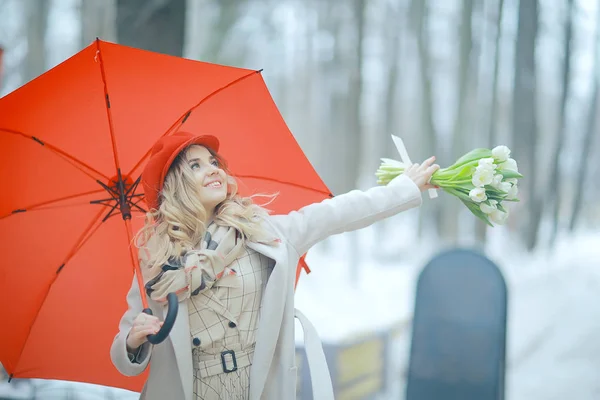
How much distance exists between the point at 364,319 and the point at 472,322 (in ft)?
3.03

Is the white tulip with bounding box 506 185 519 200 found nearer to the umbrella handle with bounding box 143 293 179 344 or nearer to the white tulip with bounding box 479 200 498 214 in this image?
the white tulip with bounding box 479 200 498 214

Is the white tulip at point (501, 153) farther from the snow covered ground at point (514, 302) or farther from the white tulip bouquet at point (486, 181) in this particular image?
the snow covered ground at point (514, 302)

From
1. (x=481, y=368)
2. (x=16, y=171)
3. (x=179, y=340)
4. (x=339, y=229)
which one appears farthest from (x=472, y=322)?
(x=16, y=171)

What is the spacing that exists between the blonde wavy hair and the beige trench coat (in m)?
0.05

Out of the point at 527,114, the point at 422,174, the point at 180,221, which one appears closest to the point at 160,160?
the point at 180,221

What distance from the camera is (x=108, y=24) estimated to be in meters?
2.59

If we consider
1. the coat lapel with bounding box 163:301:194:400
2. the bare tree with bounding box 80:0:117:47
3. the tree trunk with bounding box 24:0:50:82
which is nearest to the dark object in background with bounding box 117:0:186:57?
the bare tree with bounding box 80:0:117:47

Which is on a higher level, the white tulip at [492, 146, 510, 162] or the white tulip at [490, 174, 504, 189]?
the white tulip at [492, 146, 510, 162]

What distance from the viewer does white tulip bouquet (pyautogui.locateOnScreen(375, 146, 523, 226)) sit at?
118cm

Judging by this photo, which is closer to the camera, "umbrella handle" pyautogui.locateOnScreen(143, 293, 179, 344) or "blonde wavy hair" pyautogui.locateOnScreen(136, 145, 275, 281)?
"umbrella handle" pyautogui.locateOnScreen(143, 293, 179, 344)

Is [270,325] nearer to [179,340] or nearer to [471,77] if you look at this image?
[179,340]

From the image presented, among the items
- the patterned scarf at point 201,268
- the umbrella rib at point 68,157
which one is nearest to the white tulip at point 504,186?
the patterned scarf at point 201,268

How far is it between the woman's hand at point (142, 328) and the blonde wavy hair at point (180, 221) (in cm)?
10

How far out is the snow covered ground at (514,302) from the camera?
2.27 meters
